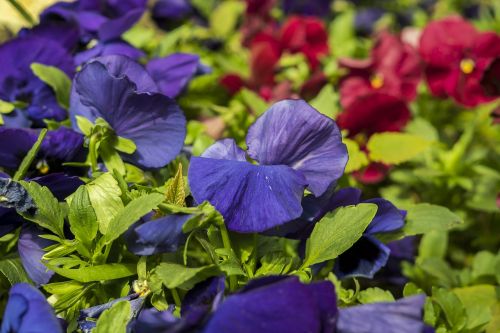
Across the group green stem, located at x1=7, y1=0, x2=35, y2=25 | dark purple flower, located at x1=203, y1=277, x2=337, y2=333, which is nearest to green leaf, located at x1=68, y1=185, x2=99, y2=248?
dark purple flower, located at x1=203, y1=277, x2=337, y2=333

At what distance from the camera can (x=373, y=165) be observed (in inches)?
41.2

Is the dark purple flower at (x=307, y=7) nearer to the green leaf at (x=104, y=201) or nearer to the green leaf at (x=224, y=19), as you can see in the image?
the green leaf at (x=224, y=19)

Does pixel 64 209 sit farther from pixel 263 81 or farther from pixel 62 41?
pixel 263 81

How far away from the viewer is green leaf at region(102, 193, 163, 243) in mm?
615

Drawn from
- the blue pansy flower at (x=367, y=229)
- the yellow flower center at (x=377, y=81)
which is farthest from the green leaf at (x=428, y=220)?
the yellow flower center at (x=377, y=81)

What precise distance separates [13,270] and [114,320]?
0.19 meters

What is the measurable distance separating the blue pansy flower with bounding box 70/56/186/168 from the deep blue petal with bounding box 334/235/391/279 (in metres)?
0.27

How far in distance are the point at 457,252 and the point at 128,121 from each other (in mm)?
805

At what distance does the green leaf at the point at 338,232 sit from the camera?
660 mm

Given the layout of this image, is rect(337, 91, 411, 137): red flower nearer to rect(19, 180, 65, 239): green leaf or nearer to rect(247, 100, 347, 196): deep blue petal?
rect(247, 100, 347, 196): deep blue petal

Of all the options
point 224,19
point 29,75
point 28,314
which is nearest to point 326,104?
point 29,75

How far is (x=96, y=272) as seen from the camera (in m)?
0.65

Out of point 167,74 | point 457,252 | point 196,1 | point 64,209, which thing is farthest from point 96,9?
point 457,252

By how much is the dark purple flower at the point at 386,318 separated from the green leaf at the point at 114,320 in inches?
8.4
